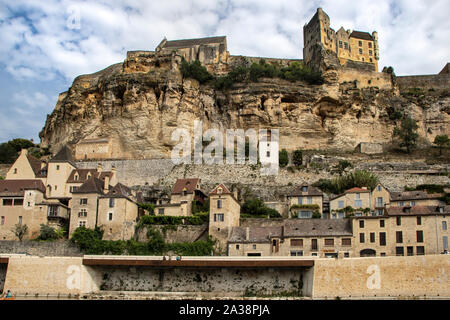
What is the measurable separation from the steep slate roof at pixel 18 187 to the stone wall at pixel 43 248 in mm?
5731

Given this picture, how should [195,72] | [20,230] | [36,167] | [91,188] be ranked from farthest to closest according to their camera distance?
[195,72] → [36,167] → [91,188] → [20,230]

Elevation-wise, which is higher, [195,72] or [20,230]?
[195,72]

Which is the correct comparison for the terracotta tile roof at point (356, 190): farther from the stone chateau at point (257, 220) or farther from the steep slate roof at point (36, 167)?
the steep slate roof at point (36, 167)

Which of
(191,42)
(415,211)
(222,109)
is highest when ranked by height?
(191,42)

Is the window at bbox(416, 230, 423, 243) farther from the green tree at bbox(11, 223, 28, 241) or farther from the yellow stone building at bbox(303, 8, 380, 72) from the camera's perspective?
the yellow stone building at bbox(303, 8, 380, 72)

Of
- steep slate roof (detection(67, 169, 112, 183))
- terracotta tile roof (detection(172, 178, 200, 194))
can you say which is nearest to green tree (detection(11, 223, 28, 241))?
steep slate roof (detection(67, 169, 112, 183))

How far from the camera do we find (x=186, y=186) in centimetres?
4875

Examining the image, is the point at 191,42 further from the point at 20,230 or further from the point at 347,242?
the point at 347,242

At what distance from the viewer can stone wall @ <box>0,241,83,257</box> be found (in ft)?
137

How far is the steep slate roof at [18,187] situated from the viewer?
4694cm

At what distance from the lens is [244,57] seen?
73.2 meters

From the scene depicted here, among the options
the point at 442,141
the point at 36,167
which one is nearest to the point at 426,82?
the point at 442,141

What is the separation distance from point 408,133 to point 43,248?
136 feet
